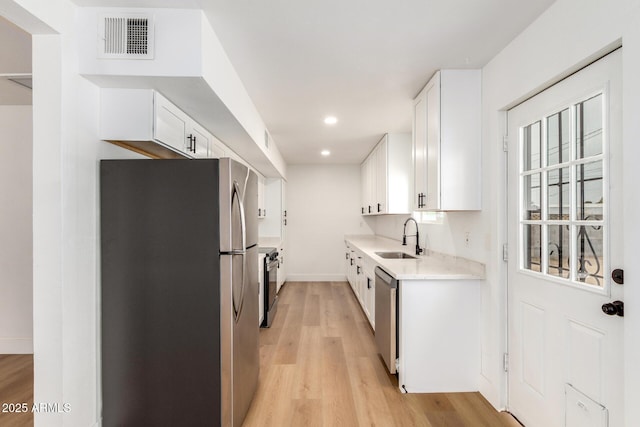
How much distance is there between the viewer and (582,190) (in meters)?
1.63

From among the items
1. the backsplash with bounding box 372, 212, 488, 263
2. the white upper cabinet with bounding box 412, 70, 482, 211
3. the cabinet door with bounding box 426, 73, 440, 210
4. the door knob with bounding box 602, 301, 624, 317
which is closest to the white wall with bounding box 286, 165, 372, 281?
the backsplash with bounding box 372, 212, 488, 263

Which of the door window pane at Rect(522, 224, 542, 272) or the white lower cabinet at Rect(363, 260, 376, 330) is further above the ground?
the door window pane at Rect(522, 224, 542, 272)

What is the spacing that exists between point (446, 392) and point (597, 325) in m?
1.35

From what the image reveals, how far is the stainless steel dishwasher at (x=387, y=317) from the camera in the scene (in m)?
2.55

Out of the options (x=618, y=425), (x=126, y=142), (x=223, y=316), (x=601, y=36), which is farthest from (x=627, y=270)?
(x=126, y=142)

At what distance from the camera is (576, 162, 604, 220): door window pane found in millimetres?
1526

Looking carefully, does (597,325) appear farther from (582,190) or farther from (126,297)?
(126,297)

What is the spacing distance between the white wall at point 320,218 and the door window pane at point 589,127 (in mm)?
5319

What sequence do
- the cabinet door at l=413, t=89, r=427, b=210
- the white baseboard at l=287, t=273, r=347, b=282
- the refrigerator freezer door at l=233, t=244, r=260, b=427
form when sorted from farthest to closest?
1. the white baseboard at l=287, t=273, r=347, b=282
2. the cabinet door at l=413, t=89, r=427, b=210
3. the refrigerator freezer door at l=233, t=244, r=260, b=427

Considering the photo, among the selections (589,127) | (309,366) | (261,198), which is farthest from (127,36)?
(261,198)

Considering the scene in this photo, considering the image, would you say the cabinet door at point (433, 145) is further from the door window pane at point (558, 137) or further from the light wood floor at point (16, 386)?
the light wood floor at point (16, 386)

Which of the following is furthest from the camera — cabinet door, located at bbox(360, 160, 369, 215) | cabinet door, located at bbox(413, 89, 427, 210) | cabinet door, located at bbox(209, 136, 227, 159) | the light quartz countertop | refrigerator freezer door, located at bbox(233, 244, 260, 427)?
cabinet door, located at bbox(360, 160, 369, 215)

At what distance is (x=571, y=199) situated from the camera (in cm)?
171

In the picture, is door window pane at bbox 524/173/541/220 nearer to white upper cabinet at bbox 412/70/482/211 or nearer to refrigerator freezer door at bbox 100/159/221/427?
white upper cabinet at bbox 412/70/482/211
